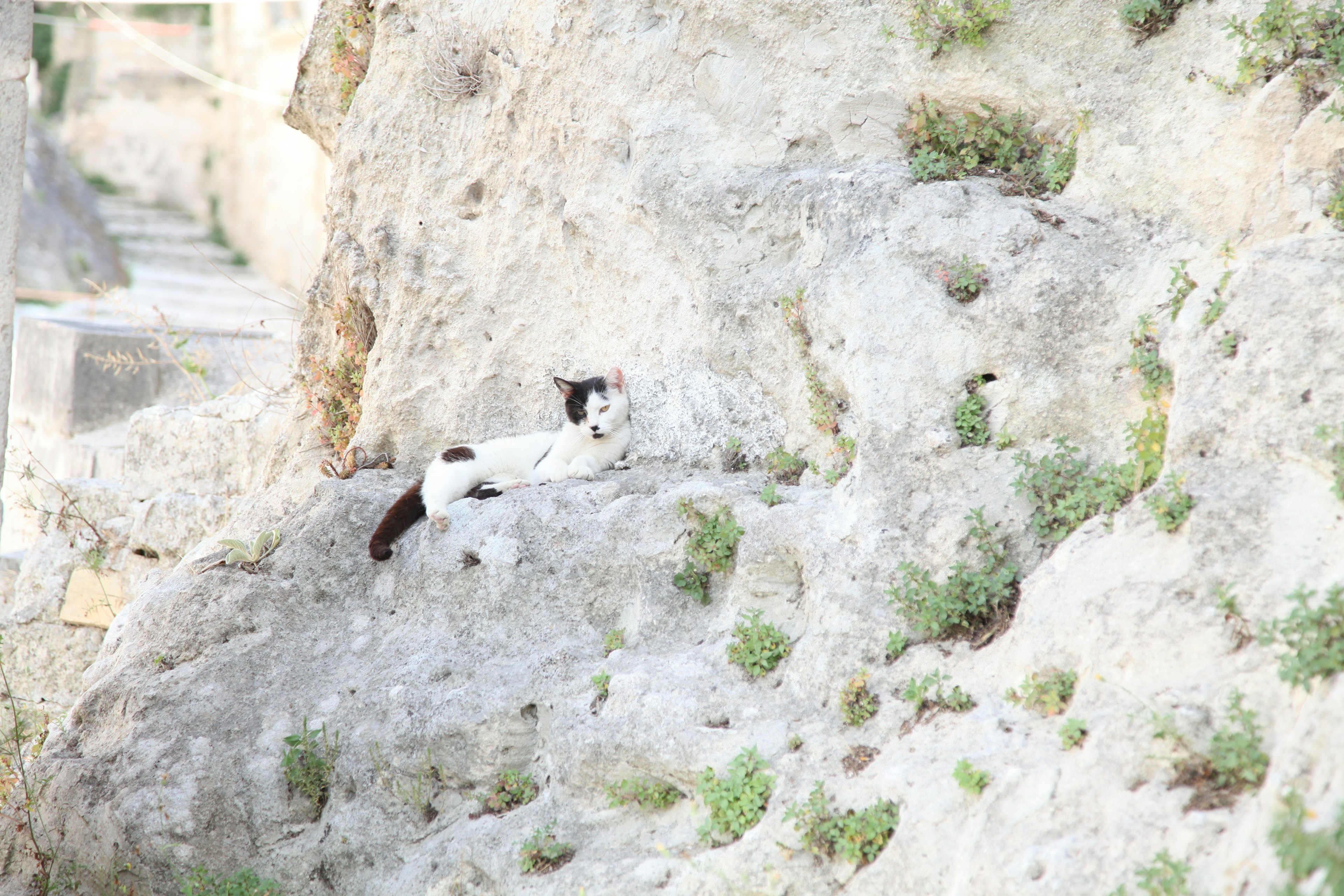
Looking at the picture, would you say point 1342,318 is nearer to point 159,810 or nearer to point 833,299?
point 833,299

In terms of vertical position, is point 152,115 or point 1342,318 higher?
point 1342,318

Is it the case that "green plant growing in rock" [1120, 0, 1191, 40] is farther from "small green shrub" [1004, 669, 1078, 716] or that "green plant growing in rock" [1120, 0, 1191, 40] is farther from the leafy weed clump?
"small green shrub" [1004, 669, 1078, 716]

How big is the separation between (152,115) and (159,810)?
772 inches

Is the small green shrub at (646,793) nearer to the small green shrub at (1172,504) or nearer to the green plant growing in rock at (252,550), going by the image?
the small green shrub at (1172,504)

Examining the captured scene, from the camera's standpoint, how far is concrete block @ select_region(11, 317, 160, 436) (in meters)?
8.64

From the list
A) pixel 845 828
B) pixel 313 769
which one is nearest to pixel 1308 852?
pixel 845 828

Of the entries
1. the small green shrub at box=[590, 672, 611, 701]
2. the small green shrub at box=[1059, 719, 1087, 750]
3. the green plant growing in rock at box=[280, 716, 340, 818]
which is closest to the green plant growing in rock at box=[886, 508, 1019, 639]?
the small green shrub at box=[1059, 719, 1087, 750]

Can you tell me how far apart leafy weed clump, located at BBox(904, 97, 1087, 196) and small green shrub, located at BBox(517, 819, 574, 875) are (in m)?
3.12

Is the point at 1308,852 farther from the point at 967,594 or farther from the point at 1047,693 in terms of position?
the point at 967,594

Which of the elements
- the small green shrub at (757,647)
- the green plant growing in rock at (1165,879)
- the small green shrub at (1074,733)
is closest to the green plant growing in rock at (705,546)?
the small green shrub at (757,647)

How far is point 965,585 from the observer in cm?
351

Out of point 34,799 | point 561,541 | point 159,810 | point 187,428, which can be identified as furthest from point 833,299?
point 187,428

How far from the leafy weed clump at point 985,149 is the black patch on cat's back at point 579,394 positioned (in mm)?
1848

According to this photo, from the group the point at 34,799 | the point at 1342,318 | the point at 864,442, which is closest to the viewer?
the point at 1342,318
